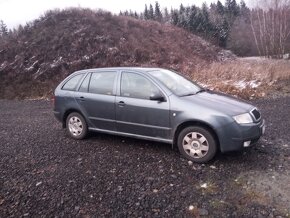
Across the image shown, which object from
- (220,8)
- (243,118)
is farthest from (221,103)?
(220,8)

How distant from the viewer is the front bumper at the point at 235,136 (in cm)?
507

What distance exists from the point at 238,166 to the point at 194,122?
3.24ft

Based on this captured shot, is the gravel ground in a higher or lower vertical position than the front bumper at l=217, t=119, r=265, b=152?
lower

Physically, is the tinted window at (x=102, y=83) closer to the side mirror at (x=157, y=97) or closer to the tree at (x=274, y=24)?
the side mirror at (x=157, y=97)

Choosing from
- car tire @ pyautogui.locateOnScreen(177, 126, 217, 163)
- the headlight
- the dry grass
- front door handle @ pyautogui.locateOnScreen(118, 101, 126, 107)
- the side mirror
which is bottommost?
the dry grass

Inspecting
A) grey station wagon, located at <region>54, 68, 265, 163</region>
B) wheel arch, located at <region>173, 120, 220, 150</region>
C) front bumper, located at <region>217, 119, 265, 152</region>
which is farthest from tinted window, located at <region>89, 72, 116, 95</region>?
front bumper, located at <region>217, 119, 265, 152</region>

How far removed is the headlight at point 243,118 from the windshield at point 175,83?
1105 mm

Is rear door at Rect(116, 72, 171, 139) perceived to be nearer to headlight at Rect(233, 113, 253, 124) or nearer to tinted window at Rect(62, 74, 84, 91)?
headlight at Rect(233, 113, 253, 124)

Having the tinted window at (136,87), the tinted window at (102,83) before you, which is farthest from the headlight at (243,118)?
the tinted window at (102,83)

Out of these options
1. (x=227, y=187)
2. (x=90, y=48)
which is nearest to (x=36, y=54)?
(x=90, y=48)

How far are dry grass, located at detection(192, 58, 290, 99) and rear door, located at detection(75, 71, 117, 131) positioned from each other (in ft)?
22.6

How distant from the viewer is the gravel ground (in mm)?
4043

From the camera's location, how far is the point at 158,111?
564 centimetres

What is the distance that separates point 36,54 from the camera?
2231 cm
